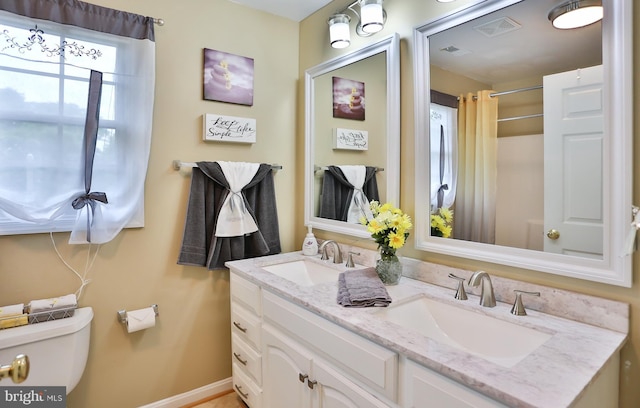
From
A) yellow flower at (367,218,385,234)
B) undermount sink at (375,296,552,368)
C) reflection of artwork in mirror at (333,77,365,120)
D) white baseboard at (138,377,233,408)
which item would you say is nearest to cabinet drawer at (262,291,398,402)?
undermount sink at (375,296,552,368)

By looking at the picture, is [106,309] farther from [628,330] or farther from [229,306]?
[628,330]

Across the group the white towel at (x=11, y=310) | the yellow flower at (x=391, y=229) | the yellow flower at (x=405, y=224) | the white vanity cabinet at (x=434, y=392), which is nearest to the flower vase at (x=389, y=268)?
the yellow flower at (x=391, y=229)

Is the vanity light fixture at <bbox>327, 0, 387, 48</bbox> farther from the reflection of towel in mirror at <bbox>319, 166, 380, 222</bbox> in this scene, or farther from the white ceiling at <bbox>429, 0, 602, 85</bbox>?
the reflection of towel in mirror at <bbox>319, 166, 380, 222</bbox>

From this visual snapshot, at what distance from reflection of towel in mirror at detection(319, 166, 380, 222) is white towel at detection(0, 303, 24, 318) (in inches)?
61.5

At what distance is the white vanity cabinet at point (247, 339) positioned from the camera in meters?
1.76

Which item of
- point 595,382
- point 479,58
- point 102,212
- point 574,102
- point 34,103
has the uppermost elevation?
point 479,58

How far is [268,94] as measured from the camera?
2.33 metres

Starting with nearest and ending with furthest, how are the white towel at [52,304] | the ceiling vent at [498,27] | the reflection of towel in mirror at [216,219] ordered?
the ceiling vent at [498,27] < the white towel at [52,304] < the reflection of towel in mirror at [216,219]

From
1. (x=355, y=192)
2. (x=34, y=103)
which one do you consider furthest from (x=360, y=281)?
(x=34, y=103)

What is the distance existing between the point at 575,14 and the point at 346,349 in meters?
1.36

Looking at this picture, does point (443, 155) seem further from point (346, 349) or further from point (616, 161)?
point (346, 349)

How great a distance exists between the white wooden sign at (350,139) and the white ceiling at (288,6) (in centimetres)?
81

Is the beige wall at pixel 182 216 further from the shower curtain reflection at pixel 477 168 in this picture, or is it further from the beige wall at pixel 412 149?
the shower curtain reflection at pixel 477 168

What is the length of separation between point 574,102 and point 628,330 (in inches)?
29.1
